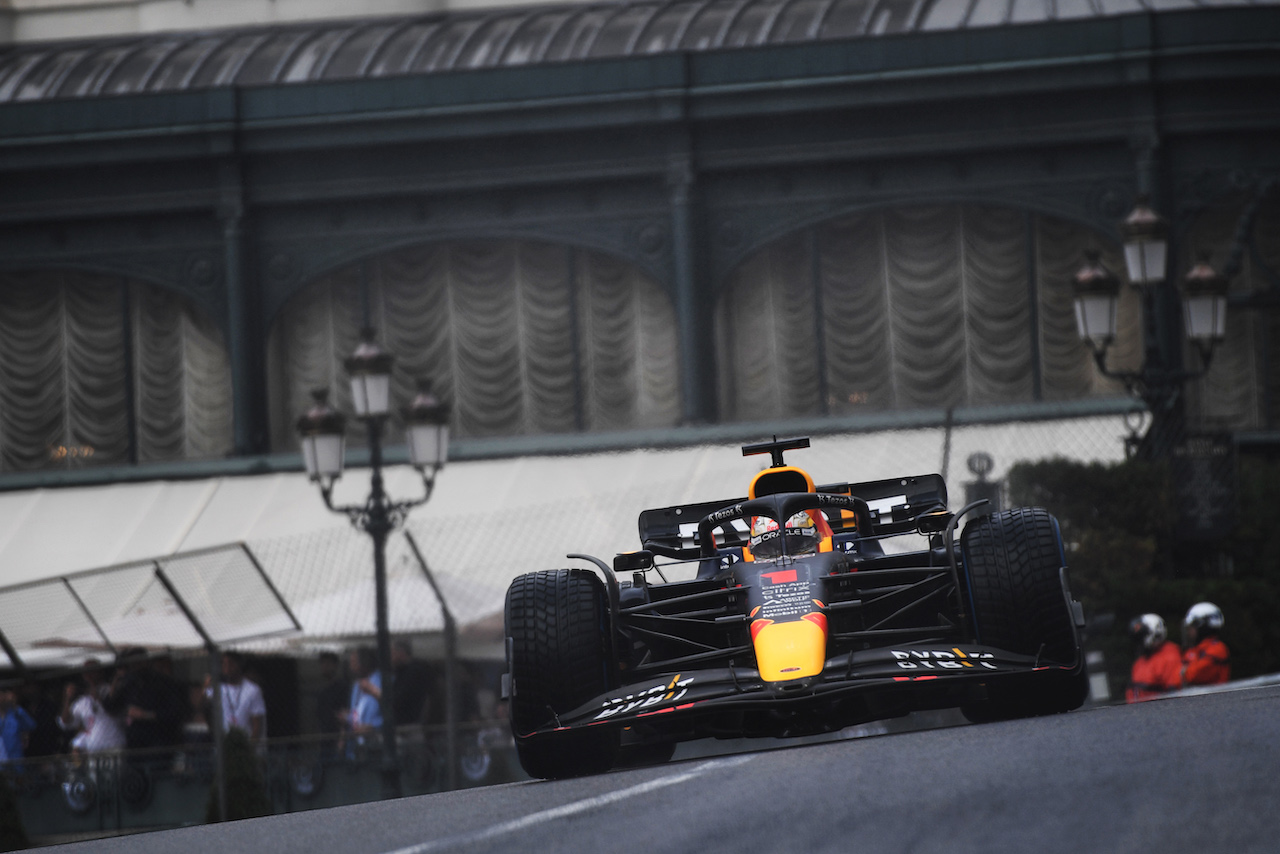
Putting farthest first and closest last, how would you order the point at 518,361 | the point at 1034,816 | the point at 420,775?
the point at 518,361 < the point at 420,775 < the point at 1034,816

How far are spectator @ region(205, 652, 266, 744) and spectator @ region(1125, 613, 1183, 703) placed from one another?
6.55m

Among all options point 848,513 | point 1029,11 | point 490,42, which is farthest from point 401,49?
point 848,513

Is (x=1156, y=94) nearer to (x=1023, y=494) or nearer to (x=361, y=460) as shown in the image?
(x=1023, y=494)

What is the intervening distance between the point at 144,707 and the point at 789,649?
7.92 metres

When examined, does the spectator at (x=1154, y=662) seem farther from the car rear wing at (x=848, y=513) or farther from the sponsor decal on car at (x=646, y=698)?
the sponsor decal on car at (x=646, y=698)

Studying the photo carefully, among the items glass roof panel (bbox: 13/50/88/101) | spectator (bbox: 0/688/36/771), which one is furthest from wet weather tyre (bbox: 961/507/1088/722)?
glass roof panel (bbox: 13/50/88/101)

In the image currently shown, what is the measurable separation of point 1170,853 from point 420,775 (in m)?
9.59

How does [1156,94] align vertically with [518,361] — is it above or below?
above

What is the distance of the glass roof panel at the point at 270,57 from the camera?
24.0m

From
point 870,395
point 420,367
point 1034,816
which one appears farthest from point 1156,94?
point 1034,816

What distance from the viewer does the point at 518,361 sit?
22.3 metres

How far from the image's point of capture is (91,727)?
46.2 feet

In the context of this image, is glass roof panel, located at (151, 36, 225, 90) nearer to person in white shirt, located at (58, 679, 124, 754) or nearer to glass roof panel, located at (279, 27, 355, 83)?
glass roof panel, located at (279, 27, 355, 83)

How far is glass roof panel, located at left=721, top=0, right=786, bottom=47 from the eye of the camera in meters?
22.7
